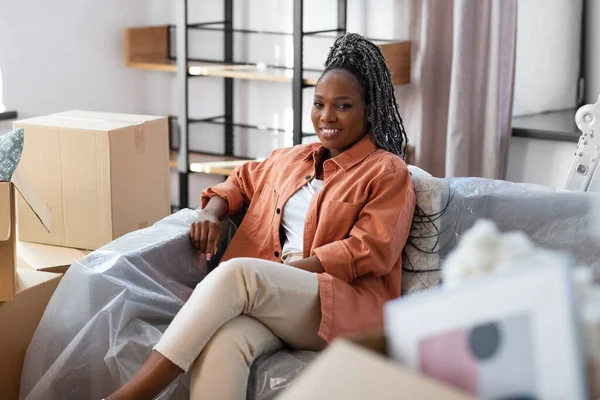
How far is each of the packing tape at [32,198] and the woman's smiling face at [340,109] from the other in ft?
2.29

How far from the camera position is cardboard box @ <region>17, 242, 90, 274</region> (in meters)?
2.21

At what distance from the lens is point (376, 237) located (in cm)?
177

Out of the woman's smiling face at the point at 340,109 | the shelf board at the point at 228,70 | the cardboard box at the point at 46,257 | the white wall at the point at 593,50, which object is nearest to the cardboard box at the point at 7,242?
the cardboard box at the point at 46,257

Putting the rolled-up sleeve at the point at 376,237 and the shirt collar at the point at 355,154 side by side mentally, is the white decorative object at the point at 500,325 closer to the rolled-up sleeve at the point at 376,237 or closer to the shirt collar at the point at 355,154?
the rolled-up sleeve at the point at 376,237

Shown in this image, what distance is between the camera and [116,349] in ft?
5.94

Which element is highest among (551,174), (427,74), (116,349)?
(427,74)

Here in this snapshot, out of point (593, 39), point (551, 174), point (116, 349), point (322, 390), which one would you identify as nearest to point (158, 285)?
point (116, 349)

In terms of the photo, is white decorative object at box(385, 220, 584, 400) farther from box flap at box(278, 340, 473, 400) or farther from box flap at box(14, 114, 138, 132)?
box flap at box(14, 114, 138, 132)

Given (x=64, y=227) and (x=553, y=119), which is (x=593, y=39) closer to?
(x=553, y=119)

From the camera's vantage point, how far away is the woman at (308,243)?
1.60 metres

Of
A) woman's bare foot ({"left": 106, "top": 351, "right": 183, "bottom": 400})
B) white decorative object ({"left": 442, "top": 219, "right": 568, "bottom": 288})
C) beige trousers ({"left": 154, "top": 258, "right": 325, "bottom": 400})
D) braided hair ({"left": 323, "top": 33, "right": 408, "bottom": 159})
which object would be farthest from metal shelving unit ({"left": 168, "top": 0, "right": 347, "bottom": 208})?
white decorative object ({"left": 442, "top": 219, "right": 568, "bottom": 288})

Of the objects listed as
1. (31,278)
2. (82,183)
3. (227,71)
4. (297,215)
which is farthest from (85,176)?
(227,71)

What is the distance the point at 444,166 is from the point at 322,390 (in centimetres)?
219

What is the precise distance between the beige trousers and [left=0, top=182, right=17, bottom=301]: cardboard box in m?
0.47
